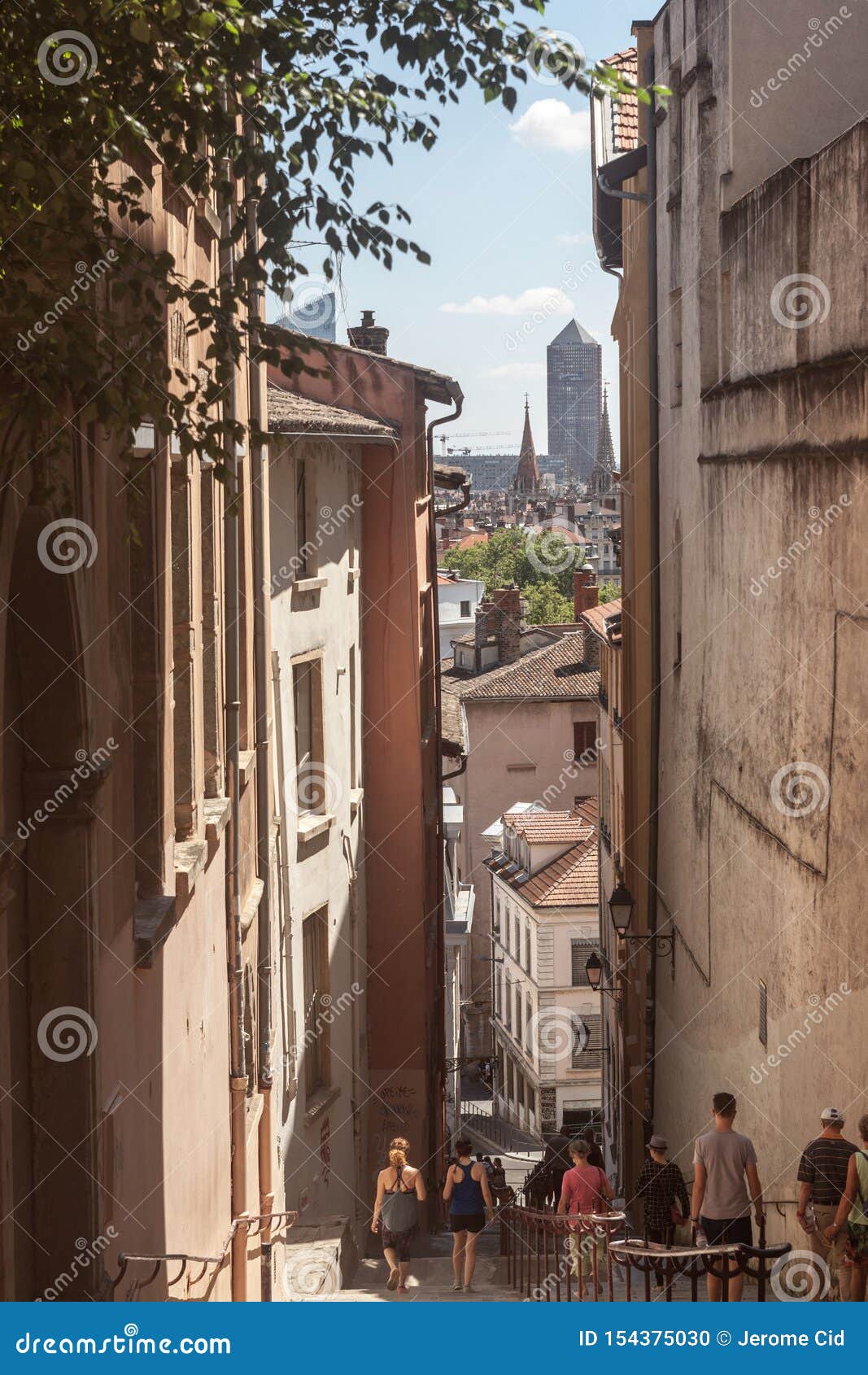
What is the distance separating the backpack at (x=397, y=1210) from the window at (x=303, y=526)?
225 inches

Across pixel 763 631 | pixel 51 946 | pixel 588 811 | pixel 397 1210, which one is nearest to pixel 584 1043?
pixel 588 811

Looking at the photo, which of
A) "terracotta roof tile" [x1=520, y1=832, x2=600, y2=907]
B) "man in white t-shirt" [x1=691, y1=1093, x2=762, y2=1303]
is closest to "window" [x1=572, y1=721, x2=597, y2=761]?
"terracotta roof tile" [x1=520, y1=832, x2=600, y2=907]

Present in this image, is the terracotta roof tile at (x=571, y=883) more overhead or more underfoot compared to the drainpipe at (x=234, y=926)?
more underfoot

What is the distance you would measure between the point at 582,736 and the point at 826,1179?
42.5 m

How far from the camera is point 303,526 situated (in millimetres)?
15445

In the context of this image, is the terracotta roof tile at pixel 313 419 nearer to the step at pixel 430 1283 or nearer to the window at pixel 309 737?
the window at pixel 309 737

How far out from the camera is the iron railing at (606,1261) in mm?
7594

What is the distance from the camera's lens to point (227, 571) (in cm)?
1104

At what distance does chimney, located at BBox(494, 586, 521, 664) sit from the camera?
192 ft

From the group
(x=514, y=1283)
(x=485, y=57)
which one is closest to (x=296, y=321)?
(x=514, y=1283)

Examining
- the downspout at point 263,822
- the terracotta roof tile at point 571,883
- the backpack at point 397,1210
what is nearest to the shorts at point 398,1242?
the backpack at point 397,1210

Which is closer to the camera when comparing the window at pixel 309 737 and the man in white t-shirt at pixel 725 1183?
the man in white t-shirt at pixel 725 1183

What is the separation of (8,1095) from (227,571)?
5379 millimetres

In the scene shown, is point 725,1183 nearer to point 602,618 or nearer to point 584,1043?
point 602,618
